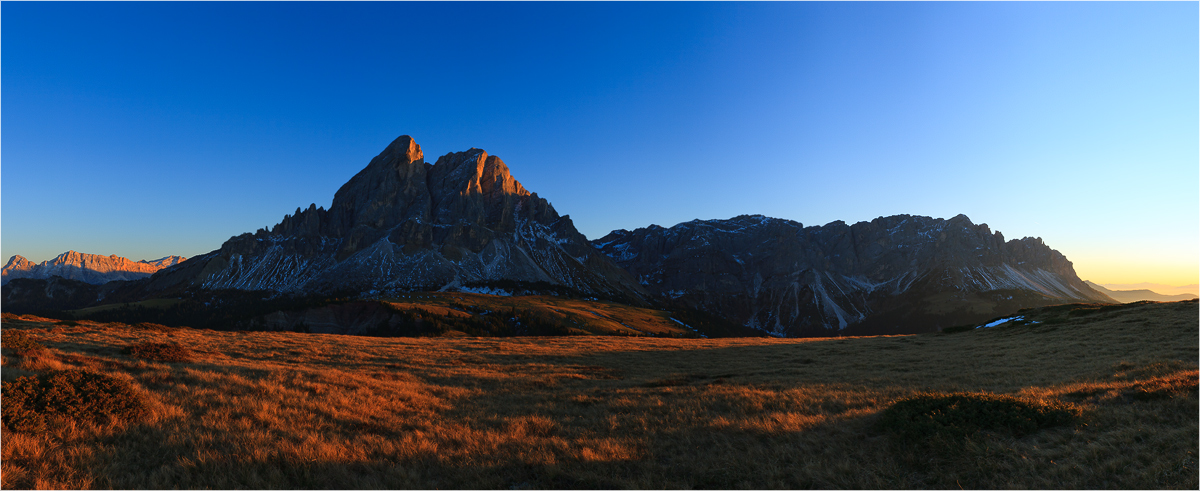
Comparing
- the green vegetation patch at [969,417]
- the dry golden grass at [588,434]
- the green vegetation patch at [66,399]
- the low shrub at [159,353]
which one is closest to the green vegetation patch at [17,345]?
the dry golden grass at [588,434]

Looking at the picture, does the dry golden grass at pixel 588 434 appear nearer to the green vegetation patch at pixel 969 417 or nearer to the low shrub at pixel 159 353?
the green vegetation patch at pixel 969 417

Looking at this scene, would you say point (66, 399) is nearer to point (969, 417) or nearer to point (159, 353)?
point (159, 353)

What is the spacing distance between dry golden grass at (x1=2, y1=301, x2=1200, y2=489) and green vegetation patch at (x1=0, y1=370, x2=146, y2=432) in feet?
1.42

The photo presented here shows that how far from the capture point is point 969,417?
11.1 m

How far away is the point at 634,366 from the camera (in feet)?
114

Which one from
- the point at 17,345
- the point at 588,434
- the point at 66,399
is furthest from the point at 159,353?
the point at 588,434

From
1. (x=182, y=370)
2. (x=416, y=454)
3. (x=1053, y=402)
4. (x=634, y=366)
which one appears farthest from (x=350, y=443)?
(x=634, y=366)

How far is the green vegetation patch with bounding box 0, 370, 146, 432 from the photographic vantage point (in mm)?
9805

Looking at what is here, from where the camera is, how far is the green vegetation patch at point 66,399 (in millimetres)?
9805

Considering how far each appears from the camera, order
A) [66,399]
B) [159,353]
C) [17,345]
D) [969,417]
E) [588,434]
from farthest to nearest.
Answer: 1. [159,353]
2. [17,345]
3. [588,434]
4. [969,417]
5. [66,399]


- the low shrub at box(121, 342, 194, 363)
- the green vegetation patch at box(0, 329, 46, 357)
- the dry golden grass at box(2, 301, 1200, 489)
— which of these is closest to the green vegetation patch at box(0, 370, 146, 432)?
the dry golden grass at box(2, 301, 1200, 489)

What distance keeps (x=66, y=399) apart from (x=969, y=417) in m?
21.8

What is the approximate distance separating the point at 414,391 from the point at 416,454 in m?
9.26

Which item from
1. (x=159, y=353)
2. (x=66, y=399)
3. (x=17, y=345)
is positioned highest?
(x=17, y=345)
